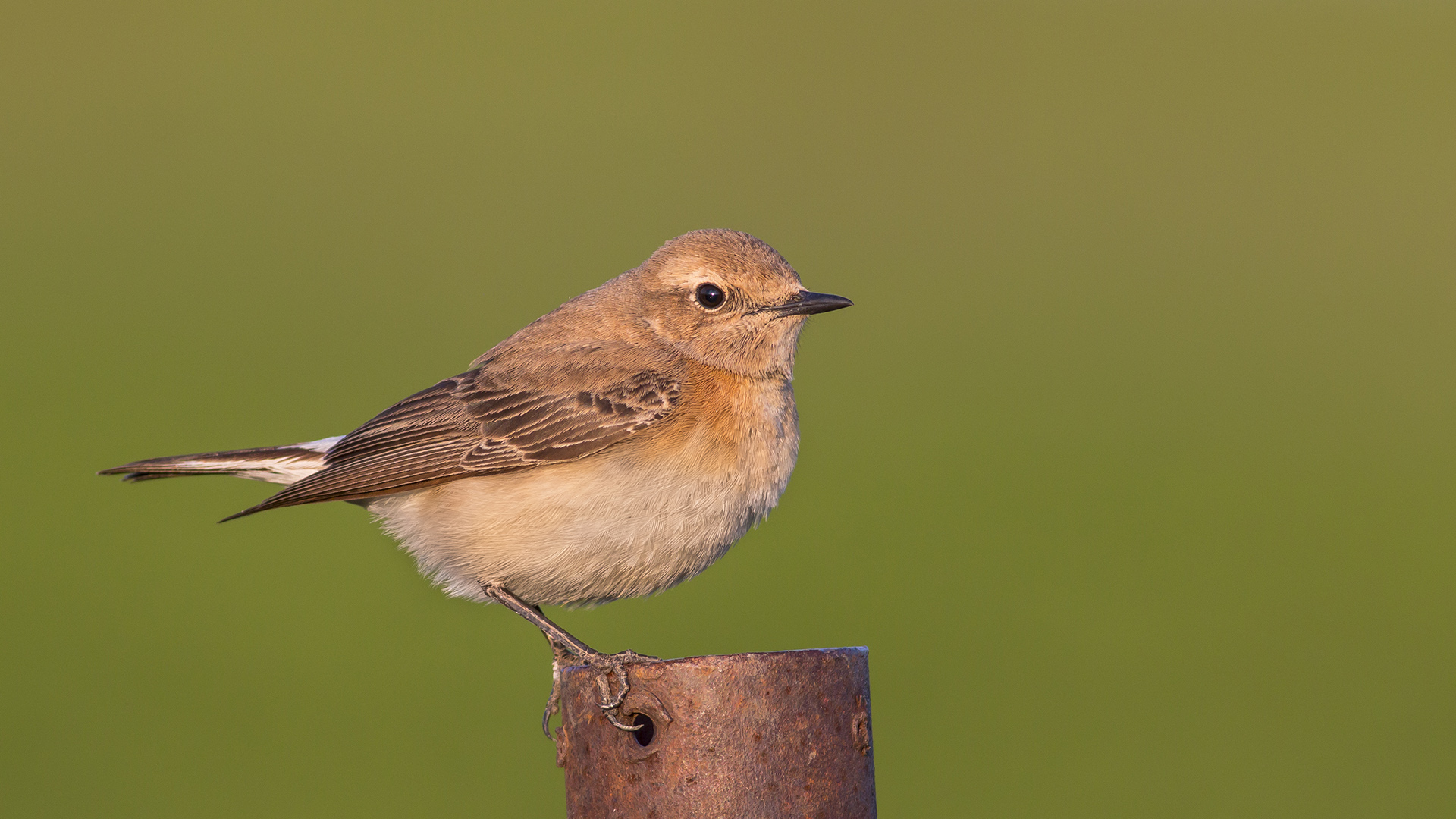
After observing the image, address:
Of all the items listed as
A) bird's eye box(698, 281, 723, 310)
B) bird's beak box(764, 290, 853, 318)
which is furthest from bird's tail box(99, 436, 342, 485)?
bird's beak box(764, 290, 853, 318)

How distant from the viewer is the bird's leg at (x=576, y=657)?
369cm

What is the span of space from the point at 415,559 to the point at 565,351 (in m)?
1.12

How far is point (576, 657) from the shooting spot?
5211 mm

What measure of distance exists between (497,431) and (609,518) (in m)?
0.81

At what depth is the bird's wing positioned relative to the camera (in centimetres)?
Answer: 534

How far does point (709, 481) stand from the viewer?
5152mm

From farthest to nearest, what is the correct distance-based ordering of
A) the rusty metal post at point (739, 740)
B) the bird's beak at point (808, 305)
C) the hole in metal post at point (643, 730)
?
1. the bird's beak at point (808, 305)
2. the hole in metal post at point (643, 730)
3. the rusty metal post at point (739, 740)

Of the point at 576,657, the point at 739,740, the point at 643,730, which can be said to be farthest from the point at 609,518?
the point at 739,740

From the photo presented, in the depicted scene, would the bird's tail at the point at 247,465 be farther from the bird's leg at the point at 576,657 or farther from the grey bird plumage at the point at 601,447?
the bird's leg at the point at 576,657

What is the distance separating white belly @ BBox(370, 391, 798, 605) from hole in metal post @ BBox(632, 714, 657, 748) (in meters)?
1.34

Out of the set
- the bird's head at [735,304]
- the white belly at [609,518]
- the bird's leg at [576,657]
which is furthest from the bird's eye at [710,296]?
the bird's leg at [576,657]

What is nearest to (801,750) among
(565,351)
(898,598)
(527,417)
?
(527,417)

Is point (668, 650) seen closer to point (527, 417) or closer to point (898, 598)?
point (898, 598)

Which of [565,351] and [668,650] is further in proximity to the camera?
[668,650]
